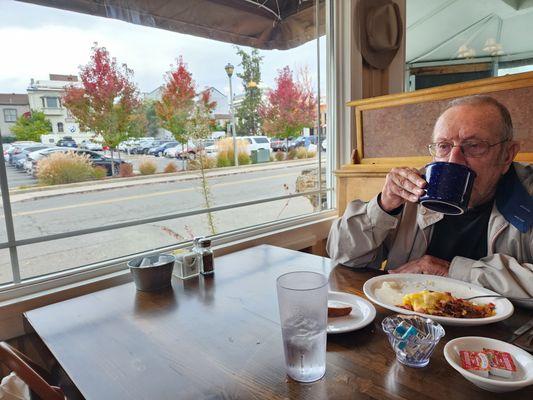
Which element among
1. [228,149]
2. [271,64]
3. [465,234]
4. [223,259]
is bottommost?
[223,259]

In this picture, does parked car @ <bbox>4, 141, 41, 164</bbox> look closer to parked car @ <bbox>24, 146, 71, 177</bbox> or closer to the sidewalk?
parked car @ <bbox>24, 146, 71, 177</bbox>

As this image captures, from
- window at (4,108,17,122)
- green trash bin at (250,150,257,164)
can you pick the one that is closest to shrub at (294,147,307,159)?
green trash bin at (250,150,257,164)

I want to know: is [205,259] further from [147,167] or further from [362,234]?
[147,167]

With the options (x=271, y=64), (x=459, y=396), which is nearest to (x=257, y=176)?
(x=271, y=64)

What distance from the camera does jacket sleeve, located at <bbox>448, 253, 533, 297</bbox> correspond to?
0.95 metres

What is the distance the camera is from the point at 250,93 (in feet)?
7.39

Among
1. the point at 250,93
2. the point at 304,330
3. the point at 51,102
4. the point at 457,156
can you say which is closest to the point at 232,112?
the point at 250,93

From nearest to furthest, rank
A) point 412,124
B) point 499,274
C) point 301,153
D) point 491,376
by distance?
point 491,376
point 499,274
point 412,124
point 301,153

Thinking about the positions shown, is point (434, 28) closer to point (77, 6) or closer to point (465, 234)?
point (465, 234)

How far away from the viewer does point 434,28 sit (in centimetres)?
310

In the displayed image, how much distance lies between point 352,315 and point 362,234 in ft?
1.54

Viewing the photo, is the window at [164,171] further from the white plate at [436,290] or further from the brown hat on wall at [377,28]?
the white plate at [436,290]

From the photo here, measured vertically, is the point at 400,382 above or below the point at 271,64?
below

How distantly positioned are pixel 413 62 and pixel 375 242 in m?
2.24
